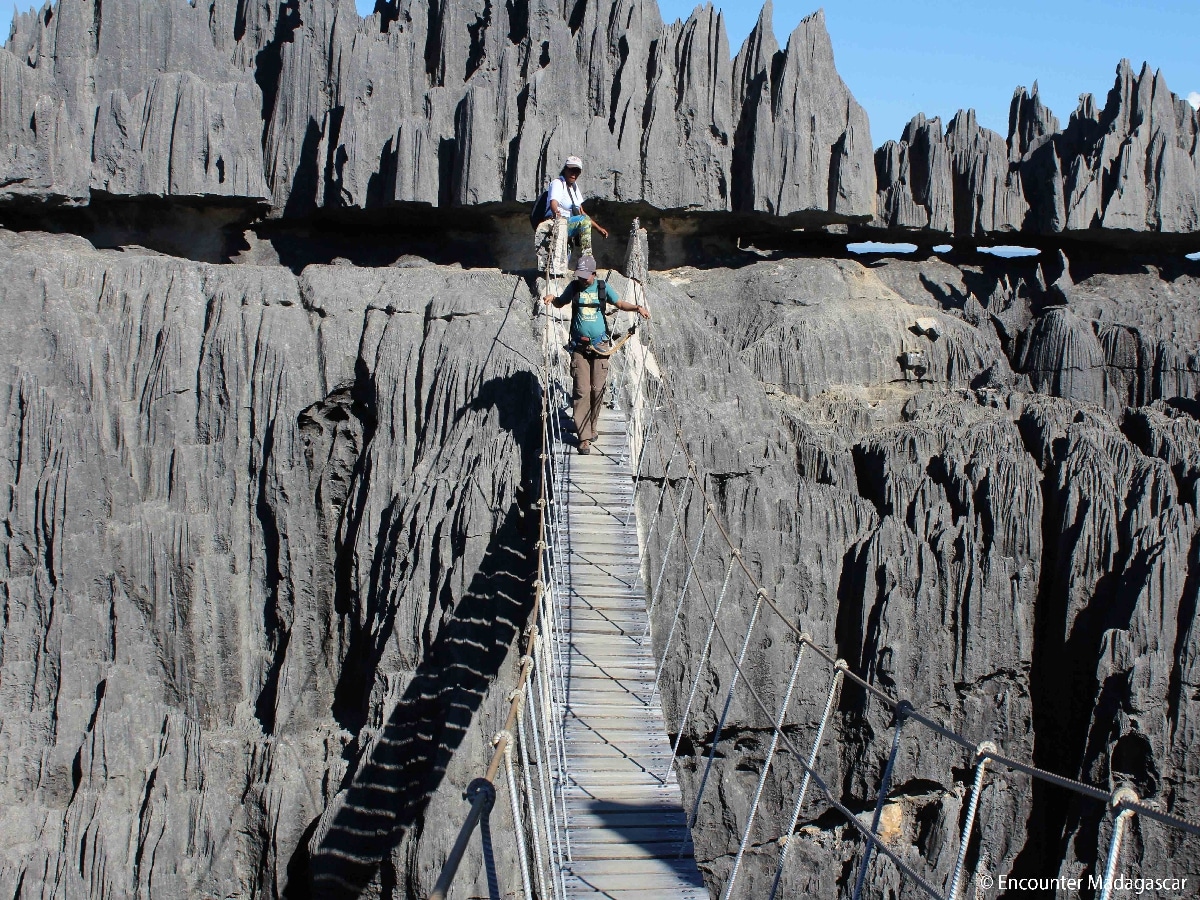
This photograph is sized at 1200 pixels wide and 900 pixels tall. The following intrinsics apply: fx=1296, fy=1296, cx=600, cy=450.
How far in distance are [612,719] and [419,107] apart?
12.8 metres

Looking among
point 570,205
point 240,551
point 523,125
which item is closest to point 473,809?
point 570,205

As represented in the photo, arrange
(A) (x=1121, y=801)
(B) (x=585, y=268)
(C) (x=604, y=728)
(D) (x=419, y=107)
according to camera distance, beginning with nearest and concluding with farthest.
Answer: (A) (x=1121, y=801)
(C) (x=604, y=728)
(B) (x=585, y=268)
(D) (x=419, y=107)

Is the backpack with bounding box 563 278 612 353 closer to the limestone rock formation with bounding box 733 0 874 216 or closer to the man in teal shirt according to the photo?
the man in teal shirt

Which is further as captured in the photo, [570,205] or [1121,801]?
[570,205]

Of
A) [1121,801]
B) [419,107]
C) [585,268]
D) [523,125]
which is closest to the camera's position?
[1121,801]

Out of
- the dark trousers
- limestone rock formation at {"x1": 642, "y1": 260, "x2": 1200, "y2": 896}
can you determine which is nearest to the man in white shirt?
the dark trousers

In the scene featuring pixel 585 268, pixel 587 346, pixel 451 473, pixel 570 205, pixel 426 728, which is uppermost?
pixel 570 205

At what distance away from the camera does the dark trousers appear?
35.7 feet

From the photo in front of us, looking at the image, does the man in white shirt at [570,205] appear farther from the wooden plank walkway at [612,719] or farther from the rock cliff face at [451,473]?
the wooden plank walkway at [612,719]

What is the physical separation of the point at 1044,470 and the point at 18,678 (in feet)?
40.7

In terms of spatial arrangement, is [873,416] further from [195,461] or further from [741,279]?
[195,461]

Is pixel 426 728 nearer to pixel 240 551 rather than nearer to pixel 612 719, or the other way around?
pixel 240 551

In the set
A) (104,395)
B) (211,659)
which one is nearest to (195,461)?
(104,395)

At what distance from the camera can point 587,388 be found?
1095cm
